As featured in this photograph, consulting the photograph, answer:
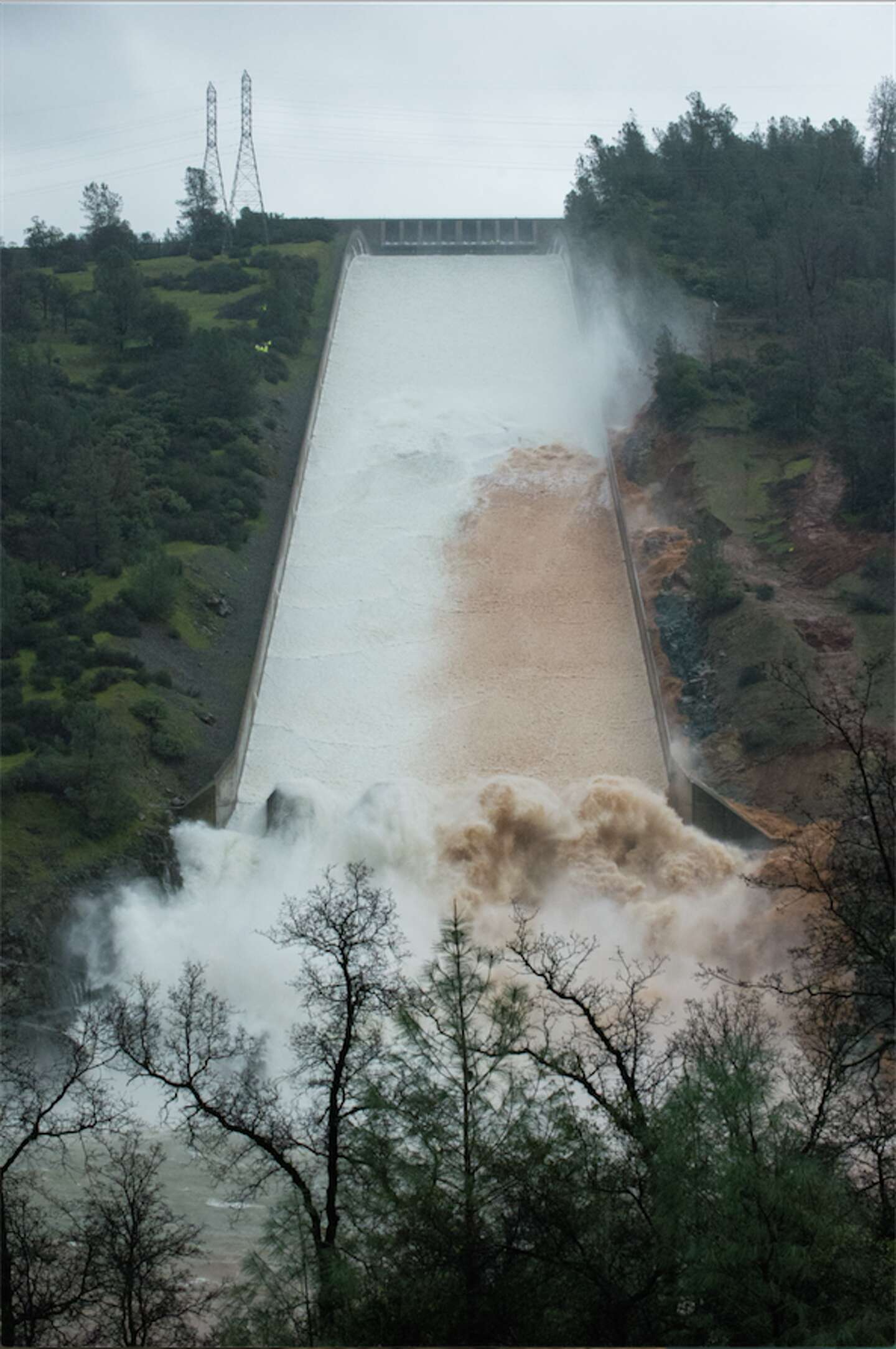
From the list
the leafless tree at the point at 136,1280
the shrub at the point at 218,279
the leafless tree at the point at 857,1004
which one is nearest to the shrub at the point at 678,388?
the shrub at the point at 218,279

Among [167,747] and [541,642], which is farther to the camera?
[541,642]

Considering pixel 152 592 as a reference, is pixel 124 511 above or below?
above

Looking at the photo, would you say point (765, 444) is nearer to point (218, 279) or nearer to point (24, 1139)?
point (218, 279)

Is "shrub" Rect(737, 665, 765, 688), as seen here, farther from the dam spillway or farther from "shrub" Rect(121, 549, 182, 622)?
"shrub" Rect(121, 549, 182, 622)

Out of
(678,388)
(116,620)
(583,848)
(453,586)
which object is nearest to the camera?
(583,848)

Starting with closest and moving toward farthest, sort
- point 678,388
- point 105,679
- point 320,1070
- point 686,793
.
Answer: point 320,1070 < point 686,793 < point 105,679 < point 678,388

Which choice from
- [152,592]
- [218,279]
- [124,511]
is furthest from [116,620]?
[218,279]

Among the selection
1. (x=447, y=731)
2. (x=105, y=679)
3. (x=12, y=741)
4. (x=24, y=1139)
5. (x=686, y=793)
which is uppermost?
(x=105, y=679)
